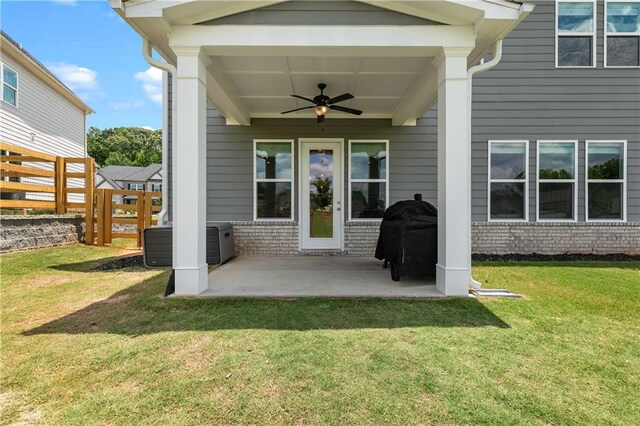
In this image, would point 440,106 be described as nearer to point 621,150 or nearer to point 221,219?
point 221,219

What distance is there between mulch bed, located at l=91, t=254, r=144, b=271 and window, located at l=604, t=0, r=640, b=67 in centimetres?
950

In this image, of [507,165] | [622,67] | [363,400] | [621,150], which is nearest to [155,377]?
[363,400]

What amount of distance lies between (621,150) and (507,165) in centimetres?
221

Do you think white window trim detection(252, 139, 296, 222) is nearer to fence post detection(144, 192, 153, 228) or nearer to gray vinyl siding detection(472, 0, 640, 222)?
fence post detection(144, 192, 153, 228)

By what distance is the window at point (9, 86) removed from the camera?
9.76 metres

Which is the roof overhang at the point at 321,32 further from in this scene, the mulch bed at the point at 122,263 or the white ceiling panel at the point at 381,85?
the mulch bed at the point at 122,263

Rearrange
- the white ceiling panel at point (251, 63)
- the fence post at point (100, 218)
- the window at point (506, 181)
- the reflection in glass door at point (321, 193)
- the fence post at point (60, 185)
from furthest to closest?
the fence post at point (60, 185), the fence post at point (100, 218), the reflection in glass door at point (321, 193), the window at point (506, 181), the white ceiling panel at point (251, 63)

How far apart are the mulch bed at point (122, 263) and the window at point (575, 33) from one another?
28.4ft

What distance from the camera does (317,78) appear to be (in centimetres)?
489

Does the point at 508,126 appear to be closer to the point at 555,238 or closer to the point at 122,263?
the point at 555,238

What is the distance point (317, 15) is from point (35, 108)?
1224cm

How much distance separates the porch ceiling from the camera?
4281mm

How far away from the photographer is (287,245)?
6.62 meters

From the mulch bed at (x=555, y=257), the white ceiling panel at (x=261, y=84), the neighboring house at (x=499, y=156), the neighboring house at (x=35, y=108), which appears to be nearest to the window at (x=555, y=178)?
the neighboring house at (x=499, y=156)
